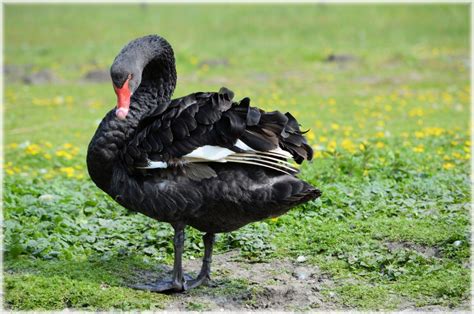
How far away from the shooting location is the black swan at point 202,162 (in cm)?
410

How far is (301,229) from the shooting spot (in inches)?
207

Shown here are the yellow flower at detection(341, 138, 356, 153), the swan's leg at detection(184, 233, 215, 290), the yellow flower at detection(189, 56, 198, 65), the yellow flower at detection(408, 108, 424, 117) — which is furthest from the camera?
the yellow flower at detection(189, 56, 198, 65)

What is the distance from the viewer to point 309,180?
236 inches

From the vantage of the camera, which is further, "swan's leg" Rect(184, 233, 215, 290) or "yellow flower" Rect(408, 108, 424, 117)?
"yellow flower" Rect(408, 108, 424, 117)

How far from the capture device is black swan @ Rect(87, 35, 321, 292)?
4.10 m

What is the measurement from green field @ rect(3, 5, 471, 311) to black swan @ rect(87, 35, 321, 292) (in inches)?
19.1

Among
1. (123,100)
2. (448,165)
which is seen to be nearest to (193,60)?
(448,165)

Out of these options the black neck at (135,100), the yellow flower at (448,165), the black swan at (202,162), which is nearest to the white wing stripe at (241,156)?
the black swan at (202,162)

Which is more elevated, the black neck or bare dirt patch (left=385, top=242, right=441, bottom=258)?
the black neck

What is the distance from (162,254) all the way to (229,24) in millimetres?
17361

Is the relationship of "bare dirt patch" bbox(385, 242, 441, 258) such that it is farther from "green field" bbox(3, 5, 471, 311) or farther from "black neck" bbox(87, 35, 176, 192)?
"black neck" bbox(87, 35, 176, 192)

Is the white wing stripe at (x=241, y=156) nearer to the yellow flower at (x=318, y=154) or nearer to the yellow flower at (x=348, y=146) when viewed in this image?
the yellow flower at (x=318, y=154)

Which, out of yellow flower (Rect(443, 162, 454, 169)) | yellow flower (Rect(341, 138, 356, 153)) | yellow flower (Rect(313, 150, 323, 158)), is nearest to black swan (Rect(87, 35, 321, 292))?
yellow flower (Rect(443, 162, 454, 169))

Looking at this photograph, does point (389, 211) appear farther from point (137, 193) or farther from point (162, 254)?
point (137, 193)
